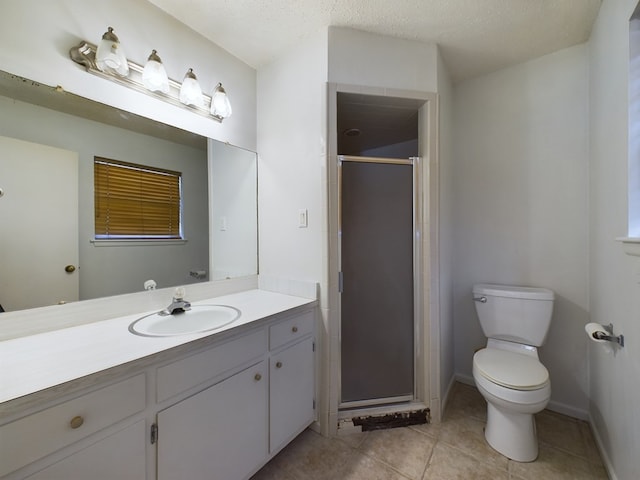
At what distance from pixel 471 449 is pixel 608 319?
3.27ft

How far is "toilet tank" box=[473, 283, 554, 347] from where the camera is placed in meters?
1.65

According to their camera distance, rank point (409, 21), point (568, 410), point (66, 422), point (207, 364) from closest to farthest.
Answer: point (66, 422) → point (207, 364) → point (409, 21) → point (568, 410)

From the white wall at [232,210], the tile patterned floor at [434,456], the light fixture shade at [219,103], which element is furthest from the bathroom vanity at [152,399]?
the light fixture shade at [219,103]

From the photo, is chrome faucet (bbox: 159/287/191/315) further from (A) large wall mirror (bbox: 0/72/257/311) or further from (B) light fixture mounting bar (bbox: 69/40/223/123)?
(B) light fixture mounting bar (bbox: 69/40/223/123)

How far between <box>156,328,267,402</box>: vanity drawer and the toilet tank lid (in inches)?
59.6

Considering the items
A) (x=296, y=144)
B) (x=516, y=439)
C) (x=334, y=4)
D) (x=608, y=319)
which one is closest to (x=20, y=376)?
(x=296, y=144)

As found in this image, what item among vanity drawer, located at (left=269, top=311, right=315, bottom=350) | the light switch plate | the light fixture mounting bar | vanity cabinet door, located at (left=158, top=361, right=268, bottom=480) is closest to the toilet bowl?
vanity drawer, located at (left=269, top=311, right=315, bottom=350)

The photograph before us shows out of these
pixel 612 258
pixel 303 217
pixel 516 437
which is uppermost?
pixel 303 217

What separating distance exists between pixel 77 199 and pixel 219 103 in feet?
2.96

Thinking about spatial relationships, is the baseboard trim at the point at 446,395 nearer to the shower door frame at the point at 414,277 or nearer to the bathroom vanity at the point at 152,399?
the shower door frame at the point at 414,277

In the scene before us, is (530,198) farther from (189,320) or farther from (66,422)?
(66,422)

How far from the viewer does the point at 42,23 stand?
106 cm

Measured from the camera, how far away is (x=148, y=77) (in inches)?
51.3

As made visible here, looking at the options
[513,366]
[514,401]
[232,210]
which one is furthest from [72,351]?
[513,366]
